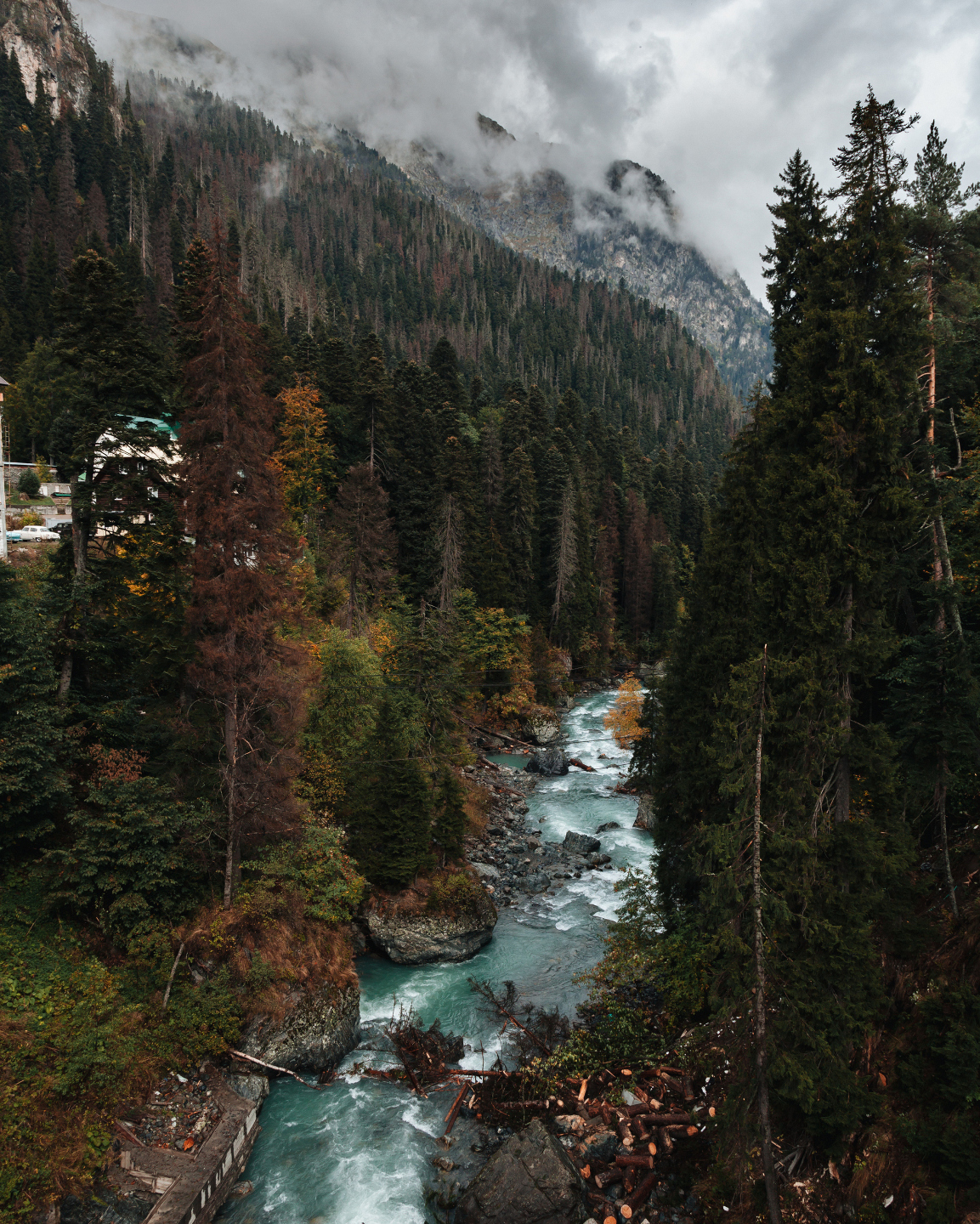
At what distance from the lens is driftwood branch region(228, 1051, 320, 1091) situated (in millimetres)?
15461

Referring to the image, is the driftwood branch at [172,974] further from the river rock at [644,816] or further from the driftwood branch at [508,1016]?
the river rock at [644,816]

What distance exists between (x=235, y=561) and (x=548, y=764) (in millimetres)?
29063

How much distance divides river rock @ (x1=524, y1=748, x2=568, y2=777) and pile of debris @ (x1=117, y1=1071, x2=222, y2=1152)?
94.0 ft

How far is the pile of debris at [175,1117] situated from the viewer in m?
12.9

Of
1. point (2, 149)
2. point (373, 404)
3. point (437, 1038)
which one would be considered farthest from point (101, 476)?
point (2, 149)

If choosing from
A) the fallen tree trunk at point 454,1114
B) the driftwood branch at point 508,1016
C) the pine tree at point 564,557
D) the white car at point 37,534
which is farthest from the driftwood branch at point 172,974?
the pine tree at point 564,557

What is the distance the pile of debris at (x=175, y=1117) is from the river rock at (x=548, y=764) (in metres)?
28.7

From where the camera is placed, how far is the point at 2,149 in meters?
89.4

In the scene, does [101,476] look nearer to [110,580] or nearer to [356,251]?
[110,580]

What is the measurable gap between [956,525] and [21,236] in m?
100

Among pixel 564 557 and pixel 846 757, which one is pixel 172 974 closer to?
pixel 846 757

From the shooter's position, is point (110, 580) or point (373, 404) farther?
point (373, 404)

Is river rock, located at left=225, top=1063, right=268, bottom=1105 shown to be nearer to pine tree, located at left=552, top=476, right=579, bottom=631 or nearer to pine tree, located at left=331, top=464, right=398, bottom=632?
pine tree, located at left=331, top=464, right=398, bottom=632

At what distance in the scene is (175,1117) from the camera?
44.1 feet
